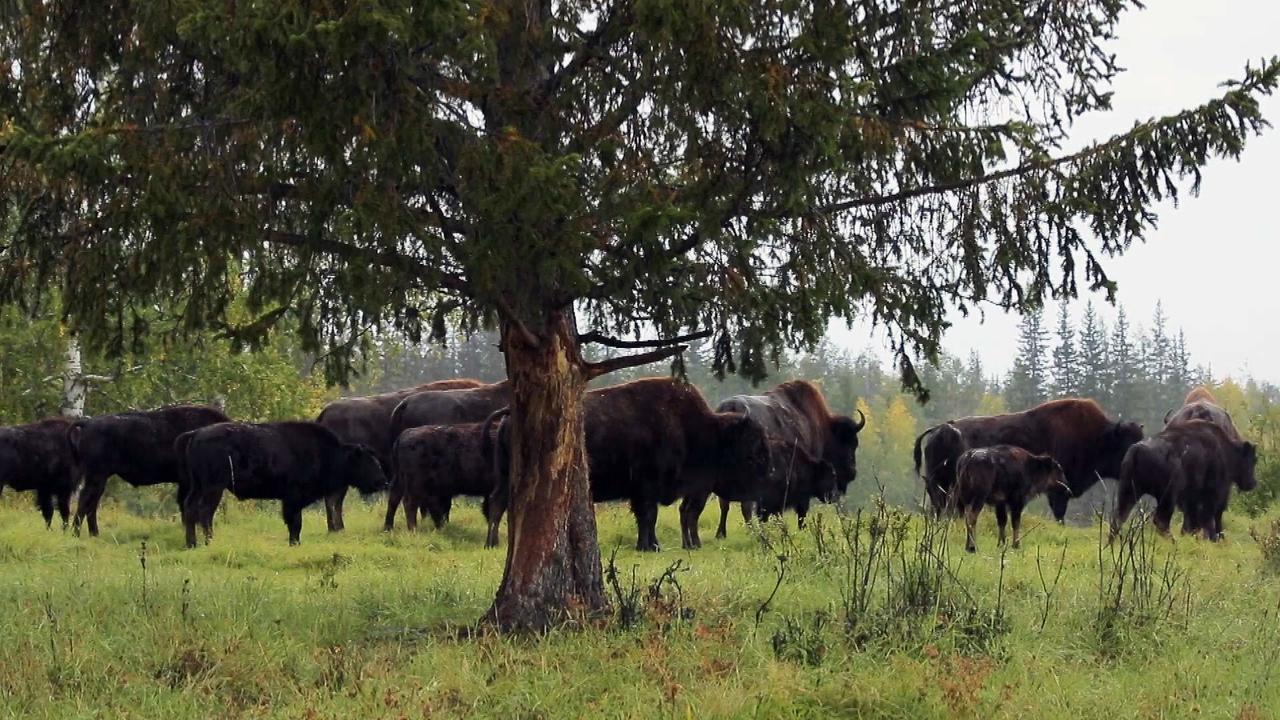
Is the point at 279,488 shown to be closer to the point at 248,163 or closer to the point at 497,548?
the point at 497,548

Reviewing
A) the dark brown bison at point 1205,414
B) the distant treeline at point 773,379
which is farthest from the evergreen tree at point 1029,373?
the dark brown bison at point 1205,414

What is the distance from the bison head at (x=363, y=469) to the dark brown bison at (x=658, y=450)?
316 centimetres

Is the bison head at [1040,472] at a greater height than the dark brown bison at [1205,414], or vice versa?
the dark brown bison at [1205,414]

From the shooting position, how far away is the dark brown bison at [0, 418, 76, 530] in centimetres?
1858


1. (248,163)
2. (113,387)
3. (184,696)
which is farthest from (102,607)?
(113,387)

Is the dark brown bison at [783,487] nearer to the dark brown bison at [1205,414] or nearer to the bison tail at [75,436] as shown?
the dark brown bison at [1205,414]

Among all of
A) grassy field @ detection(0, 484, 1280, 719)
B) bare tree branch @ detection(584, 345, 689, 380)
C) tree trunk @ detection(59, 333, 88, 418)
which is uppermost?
tree trunk @ detection(59, 333, 88, 418)

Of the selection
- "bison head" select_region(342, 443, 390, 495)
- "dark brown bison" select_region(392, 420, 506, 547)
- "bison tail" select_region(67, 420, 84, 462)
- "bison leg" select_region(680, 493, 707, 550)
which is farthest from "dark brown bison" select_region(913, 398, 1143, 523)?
"bison tail" select_region(67, 420, 84, 462)

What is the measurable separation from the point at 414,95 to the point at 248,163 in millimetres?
1335

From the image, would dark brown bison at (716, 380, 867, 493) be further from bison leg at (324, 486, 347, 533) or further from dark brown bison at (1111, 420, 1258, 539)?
bison leg at (324, 486, 347, 533)

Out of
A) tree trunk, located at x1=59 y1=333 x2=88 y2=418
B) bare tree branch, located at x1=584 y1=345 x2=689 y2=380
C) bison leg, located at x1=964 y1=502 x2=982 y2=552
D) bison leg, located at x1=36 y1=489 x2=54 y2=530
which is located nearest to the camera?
bare tree branch, located at x1=584 y1=345 x2=689 y2=380

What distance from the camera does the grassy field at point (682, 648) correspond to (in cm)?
746

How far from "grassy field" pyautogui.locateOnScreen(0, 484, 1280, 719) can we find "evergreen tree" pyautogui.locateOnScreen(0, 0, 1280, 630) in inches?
40.4

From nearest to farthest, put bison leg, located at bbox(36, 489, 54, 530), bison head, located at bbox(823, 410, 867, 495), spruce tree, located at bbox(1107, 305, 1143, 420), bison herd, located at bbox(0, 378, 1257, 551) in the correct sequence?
bison herd, located at bbox(0, 378, 1257, 551)
bison leg, located at bbox(36, 489, 54, 530)
bison head, located at bbox(823, 410, 867, 495)
spruce tree, located at bbox(1107, 305, 1143, 420)
